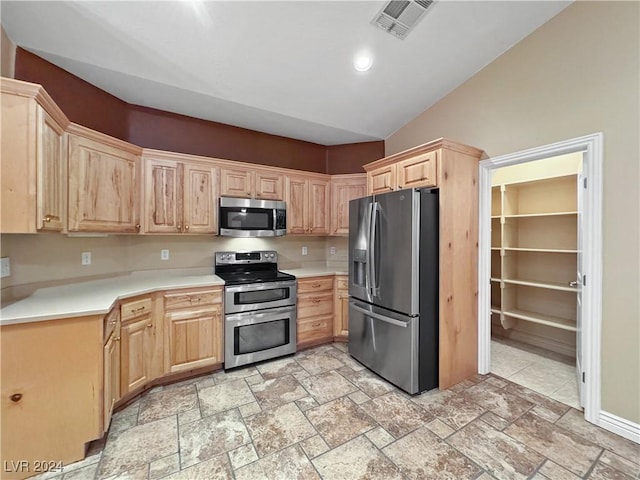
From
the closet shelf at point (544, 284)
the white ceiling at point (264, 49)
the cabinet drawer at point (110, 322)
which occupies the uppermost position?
the white ceiling at point (264, 49)

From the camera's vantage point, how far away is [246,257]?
3.46m

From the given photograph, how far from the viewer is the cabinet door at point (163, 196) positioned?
2.70 meters

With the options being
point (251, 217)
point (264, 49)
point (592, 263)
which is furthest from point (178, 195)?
point (592, 263)

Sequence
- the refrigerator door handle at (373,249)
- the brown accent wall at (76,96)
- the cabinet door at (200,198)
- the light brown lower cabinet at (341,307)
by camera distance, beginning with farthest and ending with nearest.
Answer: the light brown lower cabinet at (341,307), the cabinet door at (200,198), the refrigerator door handle at (373,249), the brown accent wall at (76,96)

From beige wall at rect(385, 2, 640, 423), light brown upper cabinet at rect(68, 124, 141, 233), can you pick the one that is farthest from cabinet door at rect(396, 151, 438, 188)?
light brown upper cabinet at rect(68, 124, 141, 233)

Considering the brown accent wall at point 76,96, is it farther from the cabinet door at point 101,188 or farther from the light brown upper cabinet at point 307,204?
the light brown upper cabinet at point 307,204

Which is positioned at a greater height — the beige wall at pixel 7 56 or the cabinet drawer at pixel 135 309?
the beige wall at pixel 7 56

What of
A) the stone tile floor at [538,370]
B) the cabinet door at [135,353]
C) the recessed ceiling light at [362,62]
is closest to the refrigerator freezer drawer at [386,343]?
the stone tile floor at [538,370]

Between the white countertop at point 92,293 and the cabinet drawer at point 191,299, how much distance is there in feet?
0.27

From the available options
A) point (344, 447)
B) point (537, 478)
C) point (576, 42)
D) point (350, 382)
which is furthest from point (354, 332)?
point (576, 42)

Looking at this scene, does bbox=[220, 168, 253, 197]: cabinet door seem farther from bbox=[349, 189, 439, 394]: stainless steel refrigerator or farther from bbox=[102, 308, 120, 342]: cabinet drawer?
bbox=[102, 308, 120, 342]: cabinet drawer

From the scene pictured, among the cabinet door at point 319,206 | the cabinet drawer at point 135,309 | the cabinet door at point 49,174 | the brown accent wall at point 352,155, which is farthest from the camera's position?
the brown accent wall at point 352,155

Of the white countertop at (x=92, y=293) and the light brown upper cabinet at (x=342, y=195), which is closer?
the white countertop at (x=92, y=293)

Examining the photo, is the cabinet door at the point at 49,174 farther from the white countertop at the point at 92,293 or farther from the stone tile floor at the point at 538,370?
the stone tile floor at the point at 538,370
